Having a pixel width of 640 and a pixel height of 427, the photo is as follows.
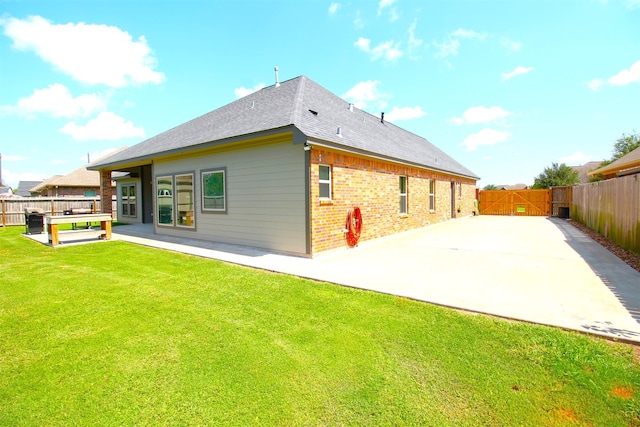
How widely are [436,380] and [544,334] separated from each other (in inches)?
68.1

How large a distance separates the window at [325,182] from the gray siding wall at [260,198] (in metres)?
0.76

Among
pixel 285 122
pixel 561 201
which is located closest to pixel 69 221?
pixel 285 122

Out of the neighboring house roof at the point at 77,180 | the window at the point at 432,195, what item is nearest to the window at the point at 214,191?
the window at the point at 432,195

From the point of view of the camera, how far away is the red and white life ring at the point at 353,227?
899 centimetres

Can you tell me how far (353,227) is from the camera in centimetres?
917

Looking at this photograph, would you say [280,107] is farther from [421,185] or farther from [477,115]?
[477,115]

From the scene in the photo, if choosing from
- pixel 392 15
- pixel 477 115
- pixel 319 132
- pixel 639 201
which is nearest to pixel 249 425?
pixel 319 132

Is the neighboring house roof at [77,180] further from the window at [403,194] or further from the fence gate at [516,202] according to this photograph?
the fence gate at [516,202]

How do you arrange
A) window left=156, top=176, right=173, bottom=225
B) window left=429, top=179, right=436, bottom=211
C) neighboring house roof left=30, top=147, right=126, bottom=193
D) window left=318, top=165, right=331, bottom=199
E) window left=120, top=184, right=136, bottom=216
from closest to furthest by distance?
window left=318, top=165, right=331, bottom=199 → window left=156, top=176, right=173, bottom=225 → window left=429, top=179, right=436, bottom=211 → window left=120, top=184, right=136, bottom=216 → neighboring house roof left=30, top=147, right=126, bottom=193

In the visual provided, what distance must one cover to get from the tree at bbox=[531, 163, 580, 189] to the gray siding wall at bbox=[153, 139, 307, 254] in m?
45.8

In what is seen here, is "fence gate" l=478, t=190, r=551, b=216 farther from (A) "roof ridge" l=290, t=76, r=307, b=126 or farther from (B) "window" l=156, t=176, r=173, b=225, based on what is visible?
(B) "window" l=156, t=176, r=173, b=225

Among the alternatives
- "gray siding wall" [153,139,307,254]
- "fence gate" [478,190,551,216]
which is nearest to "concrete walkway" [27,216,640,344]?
"gray siding wall" [153,139,307,254]

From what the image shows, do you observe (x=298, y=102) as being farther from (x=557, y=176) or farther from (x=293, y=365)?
(x=557, y=176)

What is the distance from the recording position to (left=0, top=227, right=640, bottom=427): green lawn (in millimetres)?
2234
